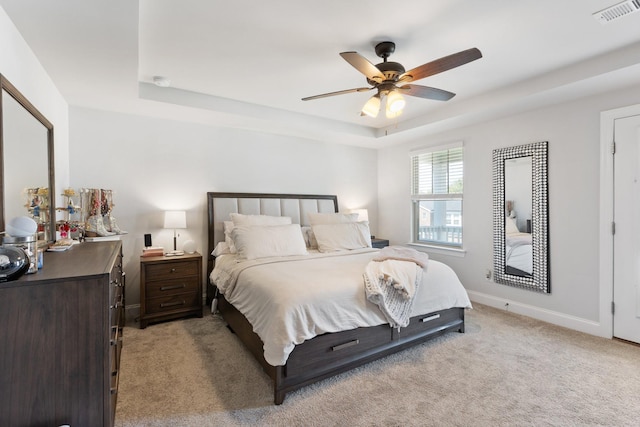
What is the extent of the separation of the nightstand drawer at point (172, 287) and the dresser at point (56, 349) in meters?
1.93

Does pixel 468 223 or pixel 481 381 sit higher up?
pixel 468 223

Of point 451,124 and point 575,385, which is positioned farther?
point 451,124

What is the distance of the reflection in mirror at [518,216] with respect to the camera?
3.48m

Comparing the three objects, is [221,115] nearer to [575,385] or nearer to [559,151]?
[559,151]

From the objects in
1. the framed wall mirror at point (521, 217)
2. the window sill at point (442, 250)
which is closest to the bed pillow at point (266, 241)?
the window sill at point (442, 250)

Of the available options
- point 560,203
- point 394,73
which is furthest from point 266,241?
point 560,203

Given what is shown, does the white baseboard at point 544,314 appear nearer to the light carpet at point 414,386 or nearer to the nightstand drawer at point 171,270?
the light carpet at point 414,386

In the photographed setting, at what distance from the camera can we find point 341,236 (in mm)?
3844

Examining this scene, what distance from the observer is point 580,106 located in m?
3.09

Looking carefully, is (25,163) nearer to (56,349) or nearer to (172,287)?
(56,349)

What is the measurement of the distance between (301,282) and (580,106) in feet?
10.9

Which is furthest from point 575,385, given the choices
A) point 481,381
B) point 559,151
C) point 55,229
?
point 55,229

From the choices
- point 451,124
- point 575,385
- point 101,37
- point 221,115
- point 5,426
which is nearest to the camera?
point 5,426

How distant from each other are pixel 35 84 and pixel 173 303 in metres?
2.25
